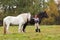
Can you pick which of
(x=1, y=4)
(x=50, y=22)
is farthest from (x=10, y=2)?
(x=50, y=22)

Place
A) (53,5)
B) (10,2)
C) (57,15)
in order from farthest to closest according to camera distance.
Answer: (53,5) < (57,15) < (10,2)

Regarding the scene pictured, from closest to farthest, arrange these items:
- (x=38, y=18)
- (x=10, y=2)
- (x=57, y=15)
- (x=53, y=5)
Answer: (x=38, y=18) < (x=10, y=2) < (x=57, y=15) < (x=53, y=5)

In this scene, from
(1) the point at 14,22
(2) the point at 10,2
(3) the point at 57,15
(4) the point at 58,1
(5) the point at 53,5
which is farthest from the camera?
(4) the point at 58,1

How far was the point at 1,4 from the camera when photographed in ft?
125

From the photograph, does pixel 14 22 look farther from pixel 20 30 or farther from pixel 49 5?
pixel 49 5

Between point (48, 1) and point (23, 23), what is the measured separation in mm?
29347

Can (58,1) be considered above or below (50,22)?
above

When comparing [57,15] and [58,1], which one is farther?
[58,1]

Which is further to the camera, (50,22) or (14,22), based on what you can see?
(50,22)

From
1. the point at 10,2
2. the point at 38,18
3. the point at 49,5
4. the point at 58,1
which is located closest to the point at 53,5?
the point at 49,5

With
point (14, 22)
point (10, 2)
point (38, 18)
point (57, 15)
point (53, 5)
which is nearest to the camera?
point (14, 22)

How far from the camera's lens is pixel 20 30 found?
44.7ft

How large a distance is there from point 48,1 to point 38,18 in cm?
2798

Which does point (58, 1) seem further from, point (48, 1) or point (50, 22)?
point (50, 22)
